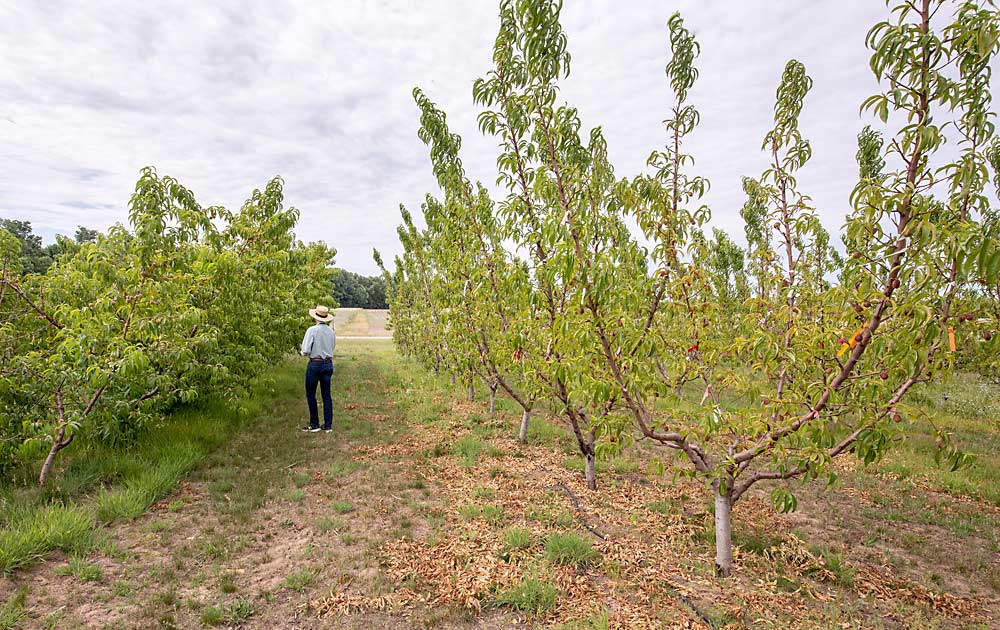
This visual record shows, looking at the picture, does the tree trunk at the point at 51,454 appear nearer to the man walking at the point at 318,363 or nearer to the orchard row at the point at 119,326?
the orchard row at the point at 119,326

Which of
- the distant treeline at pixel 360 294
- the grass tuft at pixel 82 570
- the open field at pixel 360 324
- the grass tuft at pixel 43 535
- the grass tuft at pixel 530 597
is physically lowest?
the grass tuft at pixel 530 597

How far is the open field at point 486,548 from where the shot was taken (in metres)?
3.60

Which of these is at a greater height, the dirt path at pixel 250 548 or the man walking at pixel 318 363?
the man walking at pixel 318 363

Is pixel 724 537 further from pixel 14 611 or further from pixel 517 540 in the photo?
pixel 14 611

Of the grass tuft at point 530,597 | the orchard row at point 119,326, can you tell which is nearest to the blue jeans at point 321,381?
the orchard row at point 119,326

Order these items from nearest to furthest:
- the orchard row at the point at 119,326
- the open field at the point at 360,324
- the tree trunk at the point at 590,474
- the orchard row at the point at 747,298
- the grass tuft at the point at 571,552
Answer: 1. the orchard row at the point at 747,298
2. the grass tuft at the point at 571,552
3. the orchard row at the point at 119,326
4. the tree trunk at the point at 590,474
5. the open field at the point at 360,324

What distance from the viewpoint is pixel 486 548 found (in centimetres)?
452

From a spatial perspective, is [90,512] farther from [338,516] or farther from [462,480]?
[462,480]

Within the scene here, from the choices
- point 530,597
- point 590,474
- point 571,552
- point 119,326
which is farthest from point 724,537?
point 119,326

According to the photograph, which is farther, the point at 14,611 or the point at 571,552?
the point at 571,552

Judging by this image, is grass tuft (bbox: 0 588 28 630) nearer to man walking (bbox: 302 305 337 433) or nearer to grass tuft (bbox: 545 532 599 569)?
grass tuft (bbox: 545 532 599 569)

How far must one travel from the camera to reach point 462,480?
21.0ft

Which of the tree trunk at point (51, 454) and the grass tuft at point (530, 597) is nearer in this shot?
the grass tuft at point (530, 597)

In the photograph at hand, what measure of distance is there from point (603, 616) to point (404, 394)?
9491 mm
